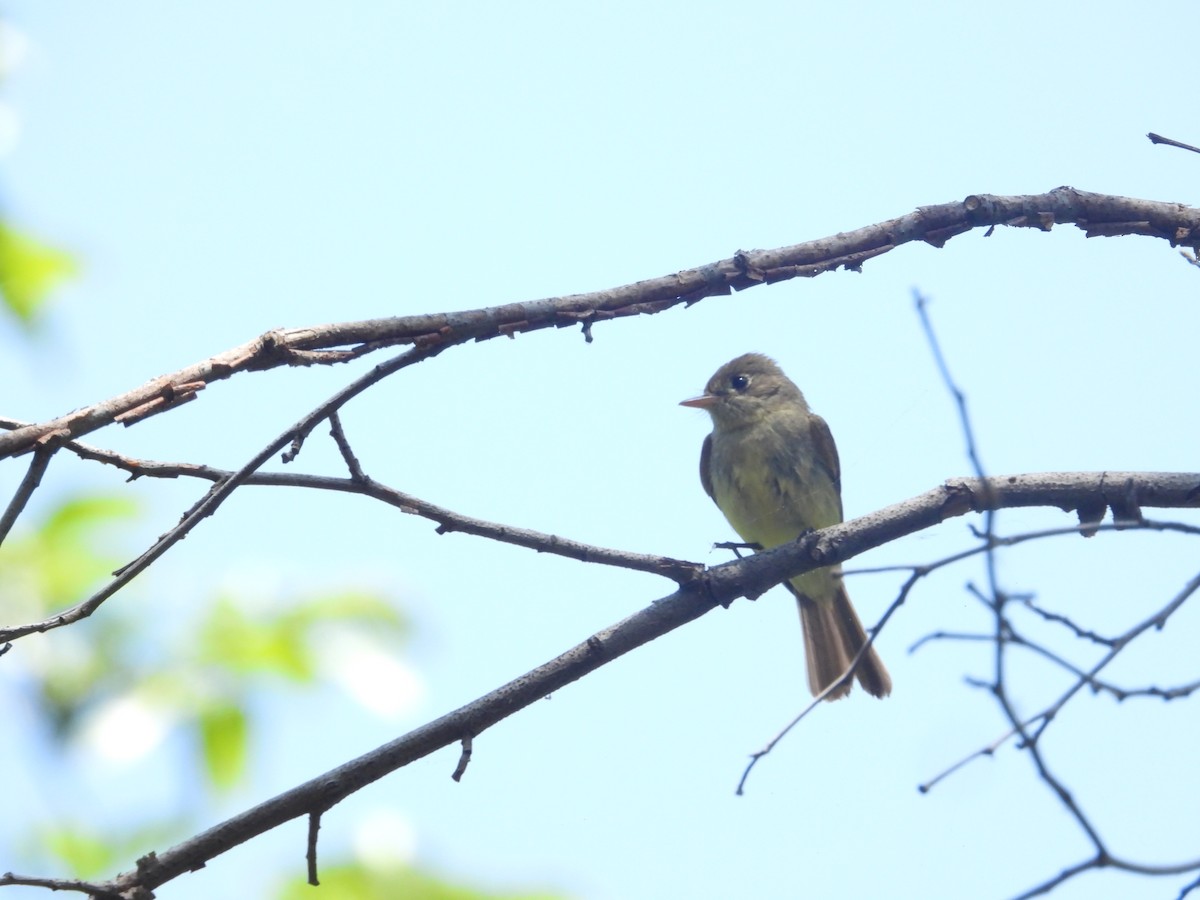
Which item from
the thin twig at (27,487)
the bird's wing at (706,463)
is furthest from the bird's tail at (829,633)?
the thin twig at (27,487)

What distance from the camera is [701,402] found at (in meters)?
7.14

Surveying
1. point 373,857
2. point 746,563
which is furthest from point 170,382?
point 746,563

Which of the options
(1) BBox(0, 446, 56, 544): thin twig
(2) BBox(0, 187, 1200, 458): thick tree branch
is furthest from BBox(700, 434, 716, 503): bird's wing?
(1) BBox(0, 446, 56, 544): thin twig

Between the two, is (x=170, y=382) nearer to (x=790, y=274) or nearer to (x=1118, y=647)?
(x=790, y=274)

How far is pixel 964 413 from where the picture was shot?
2.15 metres

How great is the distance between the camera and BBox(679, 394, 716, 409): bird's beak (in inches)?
281

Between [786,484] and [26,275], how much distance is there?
3.96 meters

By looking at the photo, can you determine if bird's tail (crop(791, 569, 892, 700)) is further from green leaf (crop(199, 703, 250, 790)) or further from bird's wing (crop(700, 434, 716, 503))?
green leaf (crop(199, 703, 250, 790))

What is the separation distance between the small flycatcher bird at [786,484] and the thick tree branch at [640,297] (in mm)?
2721

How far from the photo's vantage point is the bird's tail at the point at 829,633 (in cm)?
680

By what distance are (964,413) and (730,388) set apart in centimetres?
507

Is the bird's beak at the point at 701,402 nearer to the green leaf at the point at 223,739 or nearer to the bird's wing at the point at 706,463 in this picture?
the bird's wing at the point at 706,463

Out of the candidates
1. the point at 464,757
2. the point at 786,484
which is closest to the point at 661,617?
the point at 464,757

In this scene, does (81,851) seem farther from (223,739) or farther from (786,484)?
(786,484)
